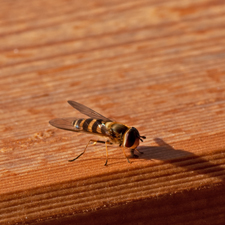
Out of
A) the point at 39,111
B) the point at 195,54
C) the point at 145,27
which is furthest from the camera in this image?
the point at 145,27

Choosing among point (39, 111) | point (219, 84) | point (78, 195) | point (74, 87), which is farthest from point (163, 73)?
point (78, 195)

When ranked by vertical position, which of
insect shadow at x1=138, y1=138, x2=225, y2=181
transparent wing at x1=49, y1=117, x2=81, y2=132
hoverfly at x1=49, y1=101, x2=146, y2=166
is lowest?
insect shadow at x1=138, y1=138, x2=225, y2=181

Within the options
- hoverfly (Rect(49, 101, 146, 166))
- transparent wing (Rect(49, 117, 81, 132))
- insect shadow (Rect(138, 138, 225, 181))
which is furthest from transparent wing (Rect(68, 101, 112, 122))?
insect shadow (Rect(138, 138, 225, 181))

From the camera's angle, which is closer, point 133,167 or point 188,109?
point 133,167

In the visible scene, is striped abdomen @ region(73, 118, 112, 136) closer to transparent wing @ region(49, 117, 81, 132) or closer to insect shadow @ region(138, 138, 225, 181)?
transparent wing @ region(49, 117, 81, 132)

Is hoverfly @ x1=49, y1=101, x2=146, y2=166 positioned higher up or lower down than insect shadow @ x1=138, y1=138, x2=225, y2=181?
higher up

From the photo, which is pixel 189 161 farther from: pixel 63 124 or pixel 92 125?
pixel 92 125

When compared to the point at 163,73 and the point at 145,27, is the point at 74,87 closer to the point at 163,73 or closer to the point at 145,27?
the point at 163,73
